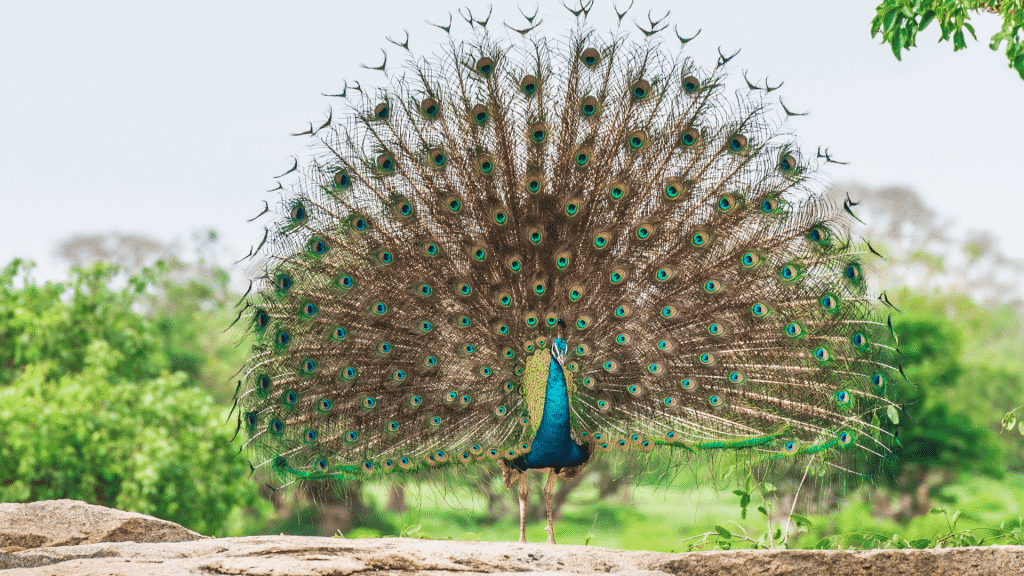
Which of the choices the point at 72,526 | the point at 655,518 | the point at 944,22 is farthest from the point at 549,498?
the point at 655,518

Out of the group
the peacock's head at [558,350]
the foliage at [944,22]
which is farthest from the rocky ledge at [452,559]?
the foliage at [944,22]

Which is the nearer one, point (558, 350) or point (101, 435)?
point (558, 350)

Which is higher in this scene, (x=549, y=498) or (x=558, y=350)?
(x=558, y=350)

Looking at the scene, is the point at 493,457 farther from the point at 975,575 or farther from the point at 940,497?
the point at 940,497

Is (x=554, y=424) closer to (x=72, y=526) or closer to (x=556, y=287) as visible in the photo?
(x=556, y=287)

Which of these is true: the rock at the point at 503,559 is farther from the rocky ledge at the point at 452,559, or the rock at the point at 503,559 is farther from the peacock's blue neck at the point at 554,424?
the peacock's blue neck at the point at 554,424

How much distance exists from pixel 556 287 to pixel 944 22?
2843mm

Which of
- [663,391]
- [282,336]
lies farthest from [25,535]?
[663,391]

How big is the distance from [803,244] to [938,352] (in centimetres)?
794

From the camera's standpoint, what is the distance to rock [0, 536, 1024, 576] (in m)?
3.65

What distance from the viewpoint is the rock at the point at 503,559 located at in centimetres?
365

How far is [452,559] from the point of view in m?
3.75

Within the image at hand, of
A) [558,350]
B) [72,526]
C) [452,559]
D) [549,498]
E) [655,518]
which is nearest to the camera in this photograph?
[452,559]

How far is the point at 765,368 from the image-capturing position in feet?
19.3
